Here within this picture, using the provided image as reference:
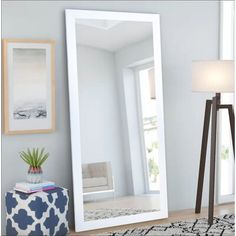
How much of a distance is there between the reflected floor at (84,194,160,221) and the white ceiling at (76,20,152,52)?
130 centimetres

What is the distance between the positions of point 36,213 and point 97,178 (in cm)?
66

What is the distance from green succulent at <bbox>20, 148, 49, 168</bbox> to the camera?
3129 millimetres

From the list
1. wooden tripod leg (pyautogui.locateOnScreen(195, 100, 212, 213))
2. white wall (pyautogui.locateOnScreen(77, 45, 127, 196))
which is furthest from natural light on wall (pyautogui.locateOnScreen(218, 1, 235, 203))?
white wall (pyautogui.locateOnScreen(77, 45, 127, 196))

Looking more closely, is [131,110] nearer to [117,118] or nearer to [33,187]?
[117,118]

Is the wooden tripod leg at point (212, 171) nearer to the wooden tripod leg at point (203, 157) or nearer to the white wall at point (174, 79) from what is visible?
the wooden tripod leg at point (203, 157)

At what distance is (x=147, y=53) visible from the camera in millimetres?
3730

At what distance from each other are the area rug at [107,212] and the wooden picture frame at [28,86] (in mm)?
769

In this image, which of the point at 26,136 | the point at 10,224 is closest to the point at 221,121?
the point at 26,136

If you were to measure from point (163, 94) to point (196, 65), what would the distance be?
514mm

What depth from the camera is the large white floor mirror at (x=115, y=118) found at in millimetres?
3389

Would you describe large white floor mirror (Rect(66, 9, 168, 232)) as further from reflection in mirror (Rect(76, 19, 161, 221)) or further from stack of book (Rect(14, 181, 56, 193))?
stack of book (Rect(14, 181, 56, 193))

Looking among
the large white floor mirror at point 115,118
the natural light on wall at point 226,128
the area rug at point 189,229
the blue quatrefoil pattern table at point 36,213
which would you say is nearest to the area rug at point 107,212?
the large white floor mirror at point 115,118

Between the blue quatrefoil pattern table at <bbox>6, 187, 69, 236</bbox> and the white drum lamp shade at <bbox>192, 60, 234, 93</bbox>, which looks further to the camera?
the white drum lamp shade at <bbox>192, 60, 234, 93</bbox>

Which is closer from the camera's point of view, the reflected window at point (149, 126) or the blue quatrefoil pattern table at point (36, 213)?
the blue quatrefoil pattern table at point (36, 213)
